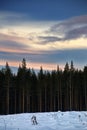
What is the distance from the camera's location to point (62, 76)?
94.9 meters

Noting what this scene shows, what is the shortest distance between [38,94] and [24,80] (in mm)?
10151

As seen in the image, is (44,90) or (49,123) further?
(44,90)

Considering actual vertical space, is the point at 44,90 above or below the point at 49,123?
above

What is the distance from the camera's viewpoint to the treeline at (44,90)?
284 ft

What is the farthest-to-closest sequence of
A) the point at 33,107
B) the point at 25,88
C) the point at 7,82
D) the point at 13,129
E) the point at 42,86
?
the point at 33,107
the point at 42,86
the point at 25,88
the point at 7,82
the point at 13,129

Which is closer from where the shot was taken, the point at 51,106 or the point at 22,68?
the point at 22,68

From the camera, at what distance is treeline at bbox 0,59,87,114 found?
3403 inches

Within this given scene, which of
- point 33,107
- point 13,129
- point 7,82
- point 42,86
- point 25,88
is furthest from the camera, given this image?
point 33,107

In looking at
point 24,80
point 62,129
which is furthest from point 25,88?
point 62,129

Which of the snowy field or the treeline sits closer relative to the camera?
the snowy field

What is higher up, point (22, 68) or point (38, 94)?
point (22, 68)

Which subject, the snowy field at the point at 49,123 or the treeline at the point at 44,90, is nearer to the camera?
the snowy field at the point at 49,123

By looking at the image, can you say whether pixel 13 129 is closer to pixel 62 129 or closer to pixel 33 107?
pixel 62 129

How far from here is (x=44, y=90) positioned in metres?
96.1
